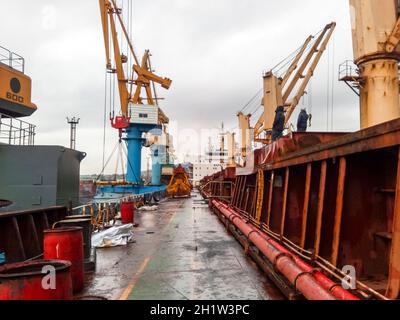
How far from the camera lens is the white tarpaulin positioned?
35.1 feet

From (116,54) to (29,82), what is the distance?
62.2 feet

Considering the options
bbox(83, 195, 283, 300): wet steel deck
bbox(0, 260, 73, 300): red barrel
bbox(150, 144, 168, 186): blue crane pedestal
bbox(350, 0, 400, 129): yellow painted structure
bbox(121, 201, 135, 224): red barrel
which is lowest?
bbox(83, 195, 283, 300): wet steel deck

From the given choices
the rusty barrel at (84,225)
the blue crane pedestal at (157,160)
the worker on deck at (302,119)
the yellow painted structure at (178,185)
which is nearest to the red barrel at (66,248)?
the rusty barrel at (84,225)

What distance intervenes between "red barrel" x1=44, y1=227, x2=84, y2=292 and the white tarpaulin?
12.9 feet

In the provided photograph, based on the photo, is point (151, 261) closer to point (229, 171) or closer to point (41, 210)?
point (41, 210)

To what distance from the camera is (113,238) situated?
1129 cm

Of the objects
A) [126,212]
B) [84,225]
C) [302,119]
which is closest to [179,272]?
[84,225]

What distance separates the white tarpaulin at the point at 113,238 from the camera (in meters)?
10.7

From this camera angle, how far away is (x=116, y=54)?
33.3 m

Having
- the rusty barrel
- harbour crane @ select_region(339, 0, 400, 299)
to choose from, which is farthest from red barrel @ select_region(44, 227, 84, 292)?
harbour crane @ select_region(339, 0, 400, 299)

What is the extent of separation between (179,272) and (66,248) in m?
2.47

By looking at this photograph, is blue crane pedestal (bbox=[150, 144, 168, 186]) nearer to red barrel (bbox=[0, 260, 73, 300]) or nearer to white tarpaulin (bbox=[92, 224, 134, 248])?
white tarpaulin (bbox=[92, 224, 134, 248])
